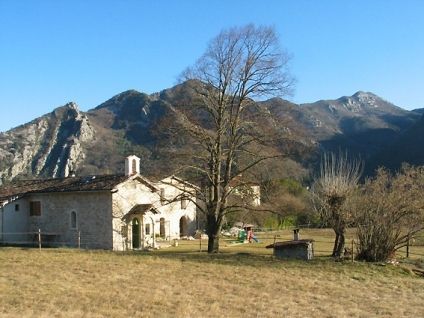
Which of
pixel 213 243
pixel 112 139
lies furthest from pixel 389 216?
pixel 112 139

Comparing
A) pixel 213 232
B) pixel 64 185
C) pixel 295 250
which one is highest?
pixel 64 185

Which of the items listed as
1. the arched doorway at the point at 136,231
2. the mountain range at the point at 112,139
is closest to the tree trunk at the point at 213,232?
the arched doorway at the point at 136,231

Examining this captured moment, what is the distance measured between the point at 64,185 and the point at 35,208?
3.17m

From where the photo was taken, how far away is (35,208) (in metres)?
39.4

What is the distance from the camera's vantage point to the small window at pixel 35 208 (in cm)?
3909

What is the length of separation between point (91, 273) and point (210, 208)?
39.9 feet

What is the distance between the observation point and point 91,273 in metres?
20.2

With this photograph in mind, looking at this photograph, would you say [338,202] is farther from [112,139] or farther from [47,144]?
[47,144]

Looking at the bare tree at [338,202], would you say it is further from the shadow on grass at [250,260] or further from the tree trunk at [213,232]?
the tree trunk at [213,232]

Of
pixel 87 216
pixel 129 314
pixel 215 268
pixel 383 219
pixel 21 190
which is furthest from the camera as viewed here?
pixel 21 190

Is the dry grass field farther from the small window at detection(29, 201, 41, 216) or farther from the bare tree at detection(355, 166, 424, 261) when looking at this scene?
the small window at detection(29, 201, 41, 216)

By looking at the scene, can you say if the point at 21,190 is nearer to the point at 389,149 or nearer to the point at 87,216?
the point at 87,216

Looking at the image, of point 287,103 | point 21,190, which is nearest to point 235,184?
Answer: point 287,103

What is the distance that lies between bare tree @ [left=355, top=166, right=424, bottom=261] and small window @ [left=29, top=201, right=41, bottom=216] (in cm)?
2294
